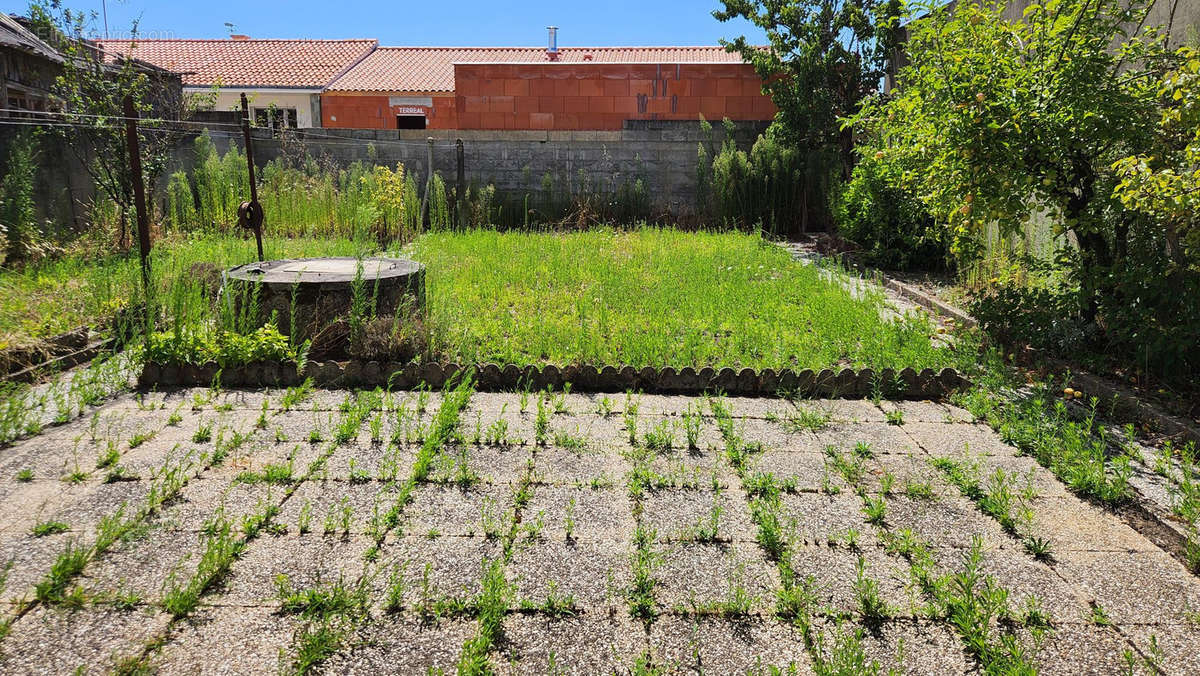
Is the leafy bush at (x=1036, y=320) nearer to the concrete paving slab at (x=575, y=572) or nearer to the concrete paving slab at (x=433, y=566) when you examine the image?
the concrete paving slab at (x=575, y=572)

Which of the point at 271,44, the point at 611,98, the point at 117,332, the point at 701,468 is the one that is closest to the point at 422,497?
the point at 701,468

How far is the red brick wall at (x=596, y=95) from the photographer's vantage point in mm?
17719

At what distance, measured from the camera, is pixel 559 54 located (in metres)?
24.6

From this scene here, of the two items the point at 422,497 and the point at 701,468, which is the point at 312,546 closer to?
the point at 422,497

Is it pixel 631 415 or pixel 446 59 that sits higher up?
pixel 446 59

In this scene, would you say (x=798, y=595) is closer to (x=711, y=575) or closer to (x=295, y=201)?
(x=711, y=575)

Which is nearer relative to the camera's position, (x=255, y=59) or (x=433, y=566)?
(x=433, y=566)

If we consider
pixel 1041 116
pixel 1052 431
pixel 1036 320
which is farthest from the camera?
pixel 1036 320

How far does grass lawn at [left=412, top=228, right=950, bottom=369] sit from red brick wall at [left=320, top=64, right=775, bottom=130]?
31.6 ft

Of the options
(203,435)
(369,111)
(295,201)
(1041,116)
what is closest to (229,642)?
(203,435)

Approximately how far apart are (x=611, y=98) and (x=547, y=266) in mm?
11465

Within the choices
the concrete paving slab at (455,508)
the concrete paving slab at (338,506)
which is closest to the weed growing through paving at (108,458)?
the concrete paving slab at (338,506)

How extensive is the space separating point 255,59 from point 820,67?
21.6 metres

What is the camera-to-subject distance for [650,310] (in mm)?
6188
